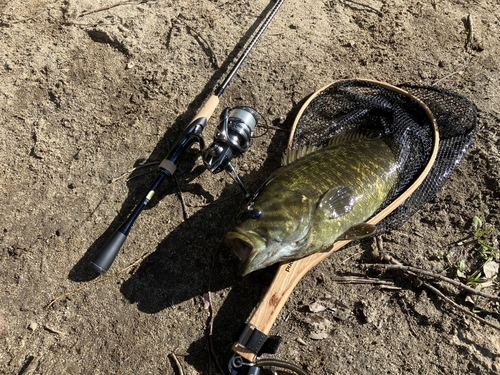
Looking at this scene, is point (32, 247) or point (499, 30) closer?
point (32, 247)

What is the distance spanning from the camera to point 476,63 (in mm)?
4289

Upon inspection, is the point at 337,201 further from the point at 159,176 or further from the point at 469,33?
the point at 469,33

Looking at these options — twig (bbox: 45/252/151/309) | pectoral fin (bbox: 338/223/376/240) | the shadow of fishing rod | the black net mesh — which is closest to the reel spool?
the black net mesh

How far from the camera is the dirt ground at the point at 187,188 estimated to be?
328 cm

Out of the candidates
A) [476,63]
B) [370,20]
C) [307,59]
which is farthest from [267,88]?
[476,63]

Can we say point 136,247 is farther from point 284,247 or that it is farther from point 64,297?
point 284,247

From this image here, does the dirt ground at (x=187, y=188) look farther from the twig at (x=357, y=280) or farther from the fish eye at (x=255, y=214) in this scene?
the fish eye at (x=255, y=214)

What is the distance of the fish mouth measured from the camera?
2.67m

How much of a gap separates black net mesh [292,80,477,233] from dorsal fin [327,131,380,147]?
0.13 feet

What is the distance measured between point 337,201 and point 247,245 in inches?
28.7

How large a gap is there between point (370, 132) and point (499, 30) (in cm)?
225

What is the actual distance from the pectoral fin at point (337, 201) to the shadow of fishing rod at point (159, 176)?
1.28 m

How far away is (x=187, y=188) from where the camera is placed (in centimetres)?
375

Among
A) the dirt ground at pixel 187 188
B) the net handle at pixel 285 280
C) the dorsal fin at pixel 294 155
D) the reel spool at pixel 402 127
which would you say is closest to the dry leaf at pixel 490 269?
the dirt ground at pixel 187 188
